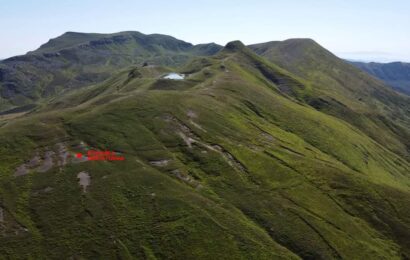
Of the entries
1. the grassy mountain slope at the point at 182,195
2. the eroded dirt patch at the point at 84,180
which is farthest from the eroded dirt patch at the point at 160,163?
the eroded dirt patch at the point at 84,180

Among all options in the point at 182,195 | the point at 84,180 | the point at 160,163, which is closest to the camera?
the point at 182,195

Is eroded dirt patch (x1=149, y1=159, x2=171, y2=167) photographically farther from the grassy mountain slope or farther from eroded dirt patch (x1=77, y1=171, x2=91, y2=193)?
eroded dirt patch (x1=77, y1=171, x2=91, y2=193)

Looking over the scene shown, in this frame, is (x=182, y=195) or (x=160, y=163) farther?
(x=160, y=163)

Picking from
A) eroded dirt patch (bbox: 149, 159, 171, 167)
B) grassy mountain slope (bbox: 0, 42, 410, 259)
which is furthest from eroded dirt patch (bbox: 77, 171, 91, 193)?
eroded dirt patch (bbox: 149, 159, 171, 167)

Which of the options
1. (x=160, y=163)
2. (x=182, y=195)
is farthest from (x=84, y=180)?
(x=182, y=195)

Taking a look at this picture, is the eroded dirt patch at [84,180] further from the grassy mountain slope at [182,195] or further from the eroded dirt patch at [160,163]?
the eroded dirt patch at [160,163]

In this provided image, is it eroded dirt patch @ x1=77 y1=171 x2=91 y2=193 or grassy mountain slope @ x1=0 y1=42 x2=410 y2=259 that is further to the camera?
eroded dirt patch @ x1=77 y1=171 x2=91 y2=193

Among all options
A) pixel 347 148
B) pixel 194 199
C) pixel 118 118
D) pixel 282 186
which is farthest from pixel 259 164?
pixel 347 148

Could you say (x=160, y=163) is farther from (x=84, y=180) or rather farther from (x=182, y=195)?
(x=84, y=180)

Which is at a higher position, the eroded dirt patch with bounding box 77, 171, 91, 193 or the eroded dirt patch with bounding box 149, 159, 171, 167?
the eroded dirt patch with bounding box 149, 159, 171, 167

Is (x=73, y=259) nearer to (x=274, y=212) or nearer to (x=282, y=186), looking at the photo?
(x=274, y=212)
